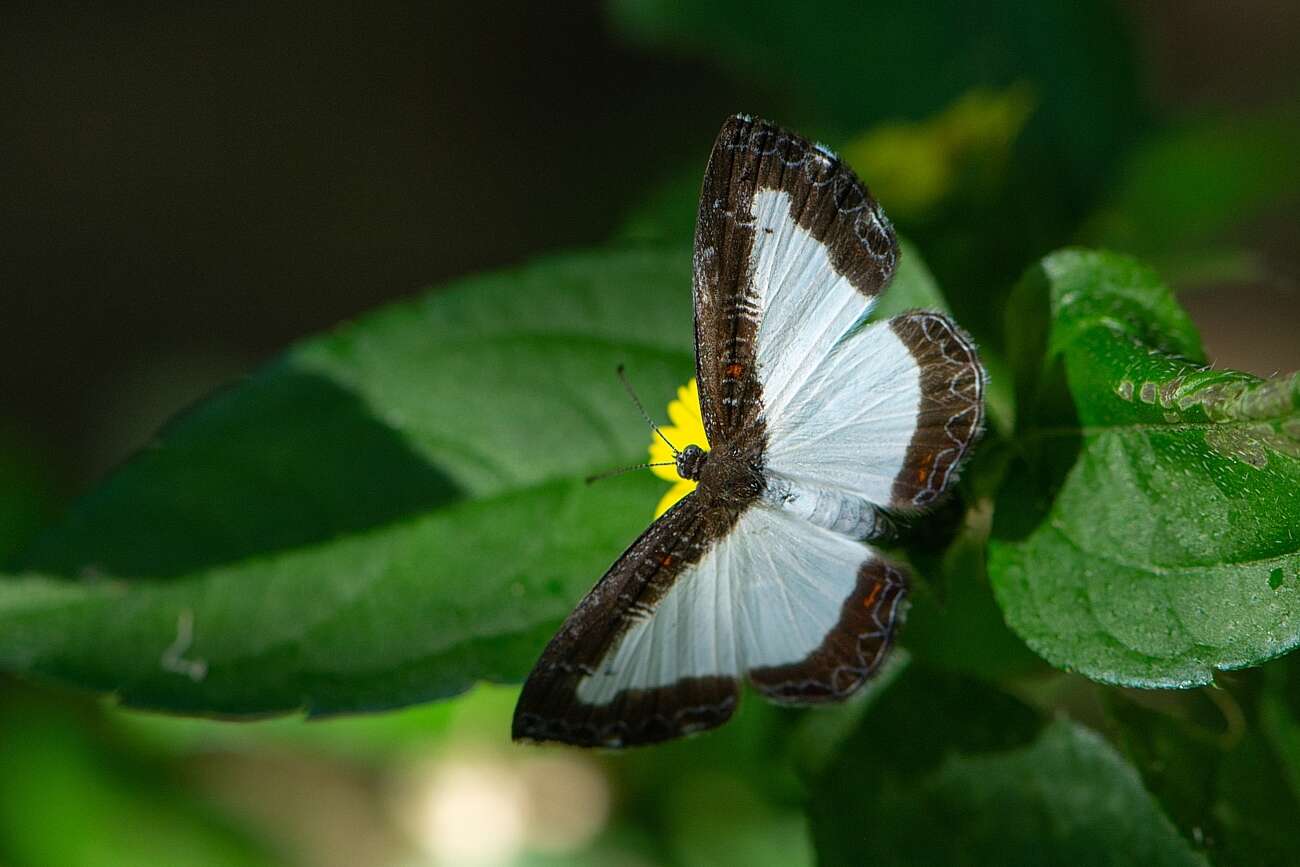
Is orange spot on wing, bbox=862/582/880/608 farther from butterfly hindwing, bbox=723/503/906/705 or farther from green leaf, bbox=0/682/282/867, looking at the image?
green leaf, bbox=0/682/282/867

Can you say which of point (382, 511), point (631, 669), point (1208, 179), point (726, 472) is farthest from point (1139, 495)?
point (1208, 179)

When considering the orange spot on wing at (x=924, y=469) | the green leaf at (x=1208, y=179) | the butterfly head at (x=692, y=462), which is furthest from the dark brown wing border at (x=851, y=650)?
the green leaf at (x=1208, y=179)

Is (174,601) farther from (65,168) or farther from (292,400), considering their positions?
(65,168)

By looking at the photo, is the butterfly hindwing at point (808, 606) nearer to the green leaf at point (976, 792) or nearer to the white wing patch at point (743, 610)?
the white wing patch at point (743, 610)

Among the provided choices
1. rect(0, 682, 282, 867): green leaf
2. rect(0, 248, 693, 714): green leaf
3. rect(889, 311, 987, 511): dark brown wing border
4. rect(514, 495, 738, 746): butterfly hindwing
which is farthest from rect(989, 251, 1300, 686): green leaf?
rect(0, 682, 282, 867): green leaf

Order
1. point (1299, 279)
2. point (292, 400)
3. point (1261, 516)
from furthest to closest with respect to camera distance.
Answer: point (1299, 279) < point (292, 400) < point (1261, 516)

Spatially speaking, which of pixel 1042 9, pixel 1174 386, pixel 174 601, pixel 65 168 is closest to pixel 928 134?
pixel 1042 9

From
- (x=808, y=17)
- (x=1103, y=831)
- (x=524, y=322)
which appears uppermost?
(x=808, y=17)

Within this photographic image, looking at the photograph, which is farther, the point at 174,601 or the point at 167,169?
the point at 167,169
